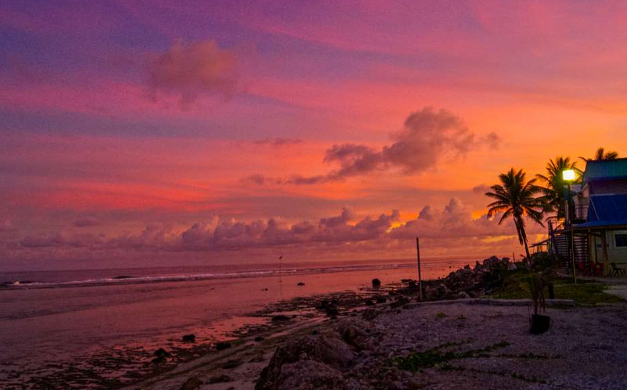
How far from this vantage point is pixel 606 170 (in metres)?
Answer: 35.0

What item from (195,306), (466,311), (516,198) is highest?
(516,198)

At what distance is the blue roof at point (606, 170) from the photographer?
114 ft

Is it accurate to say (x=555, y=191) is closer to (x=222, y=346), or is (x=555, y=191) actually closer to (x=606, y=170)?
(x=606, y=170)

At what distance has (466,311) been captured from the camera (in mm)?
19281

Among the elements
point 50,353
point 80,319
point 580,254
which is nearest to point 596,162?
point 580,254

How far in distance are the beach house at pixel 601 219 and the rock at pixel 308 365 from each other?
22.4 meters

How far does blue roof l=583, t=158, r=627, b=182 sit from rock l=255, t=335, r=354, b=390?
1191 inches

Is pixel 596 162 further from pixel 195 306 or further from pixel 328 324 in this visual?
pixel 195 306

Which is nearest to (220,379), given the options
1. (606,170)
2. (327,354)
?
(327,354)

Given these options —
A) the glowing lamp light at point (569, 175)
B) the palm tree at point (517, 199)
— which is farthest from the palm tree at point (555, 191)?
the glowing lamp light at point (569, 175)

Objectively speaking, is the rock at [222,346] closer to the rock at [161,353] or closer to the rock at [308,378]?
the rock at [161,353]

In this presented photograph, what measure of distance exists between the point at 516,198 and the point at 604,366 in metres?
43.4

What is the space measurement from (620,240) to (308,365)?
102ft

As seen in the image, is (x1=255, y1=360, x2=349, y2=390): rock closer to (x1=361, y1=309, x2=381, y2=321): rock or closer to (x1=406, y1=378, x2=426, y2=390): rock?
(x1=406, y1=378, x2=426, y2=390): rock
